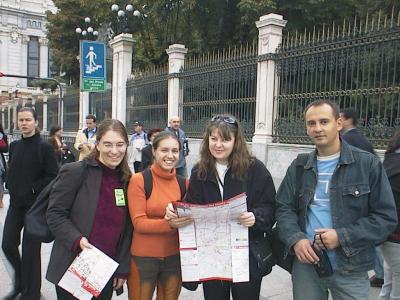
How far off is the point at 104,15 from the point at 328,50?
16.7 meters

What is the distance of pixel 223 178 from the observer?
2.58 metres

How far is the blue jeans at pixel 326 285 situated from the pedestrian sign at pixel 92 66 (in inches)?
371

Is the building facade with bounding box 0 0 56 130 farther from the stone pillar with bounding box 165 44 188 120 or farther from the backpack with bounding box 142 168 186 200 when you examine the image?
the backpack with bounding box 142 168 186 200

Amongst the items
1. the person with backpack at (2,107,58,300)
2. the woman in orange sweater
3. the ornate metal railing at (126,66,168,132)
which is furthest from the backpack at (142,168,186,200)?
the ornate metal railing at (126,66,168,132)

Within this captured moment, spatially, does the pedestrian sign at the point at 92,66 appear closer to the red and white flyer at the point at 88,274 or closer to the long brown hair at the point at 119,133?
the long brown hair at the point at 119,133

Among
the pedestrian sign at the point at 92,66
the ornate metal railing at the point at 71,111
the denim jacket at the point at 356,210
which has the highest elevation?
the pedestrian sign at the point at 92,66

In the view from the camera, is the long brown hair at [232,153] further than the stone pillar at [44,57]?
No

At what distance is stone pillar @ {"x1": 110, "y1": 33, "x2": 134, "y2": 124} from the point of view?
1565 centimetres

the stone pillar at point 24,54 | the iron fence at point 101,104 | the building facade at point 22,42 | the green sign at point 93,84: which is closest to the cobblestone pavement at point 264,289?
the green sign at point 93,84

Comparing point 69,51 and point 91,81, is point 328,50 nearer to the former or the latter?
point 91,81

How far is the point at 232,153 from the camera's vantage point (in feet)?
8.54

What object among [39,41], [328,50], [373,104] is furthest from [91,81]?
[39,41]

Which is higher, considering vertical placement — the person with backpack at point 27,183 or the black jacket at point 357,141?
the black jacket at point 357,141

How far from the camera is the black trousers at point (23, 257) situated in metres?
3.64
